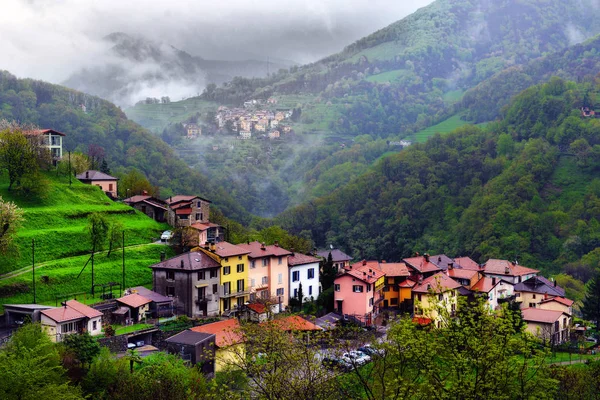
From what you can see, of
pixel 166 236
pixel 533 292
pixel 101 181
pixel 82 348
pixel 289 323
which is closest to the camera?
pixel 289 323

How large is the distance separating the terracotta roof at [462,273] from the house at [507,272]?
135 inches

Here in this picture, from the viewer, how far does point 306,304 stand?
57.5 meters

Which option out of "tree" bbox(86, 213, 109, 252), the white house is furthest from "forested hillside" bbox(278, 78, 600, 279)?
"tree" bbox(86, 213, 109, 252)

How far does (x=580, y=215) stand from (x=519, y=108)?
146 ft

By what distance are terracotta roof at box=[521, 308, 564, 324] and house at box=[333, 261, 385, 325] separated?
12154 millimetres

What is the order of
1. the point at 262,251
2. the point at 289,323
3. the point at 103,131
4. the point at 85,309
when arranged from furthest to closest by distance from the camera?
1. the point at 103,131
2. the point at 262,251
3. the point at 85,309
4. the point at 289,323

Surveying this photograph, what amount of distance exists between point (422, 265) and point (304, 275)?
13074 mm

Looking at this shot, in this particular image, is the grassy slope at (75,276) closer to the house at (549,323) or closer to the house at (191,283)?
the house at (191,283)

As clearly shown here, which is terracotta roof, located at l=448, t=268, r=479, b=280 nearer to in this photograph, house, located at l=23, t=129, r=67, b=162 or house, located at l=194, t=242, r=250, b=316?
house, located at l=194, t=242, r=250, b=316

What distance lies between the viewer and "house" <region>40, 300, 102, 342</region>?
137 ft

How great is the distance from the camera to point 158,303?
49.2 meters

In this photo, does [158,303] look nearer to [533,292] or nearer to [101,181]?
[101,181]

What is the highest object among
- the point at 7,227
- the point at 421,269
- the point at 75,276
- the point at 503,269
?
the point at 7,227

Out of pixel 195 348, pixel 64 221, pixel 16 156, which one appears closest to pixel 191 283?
pixel 195 348
